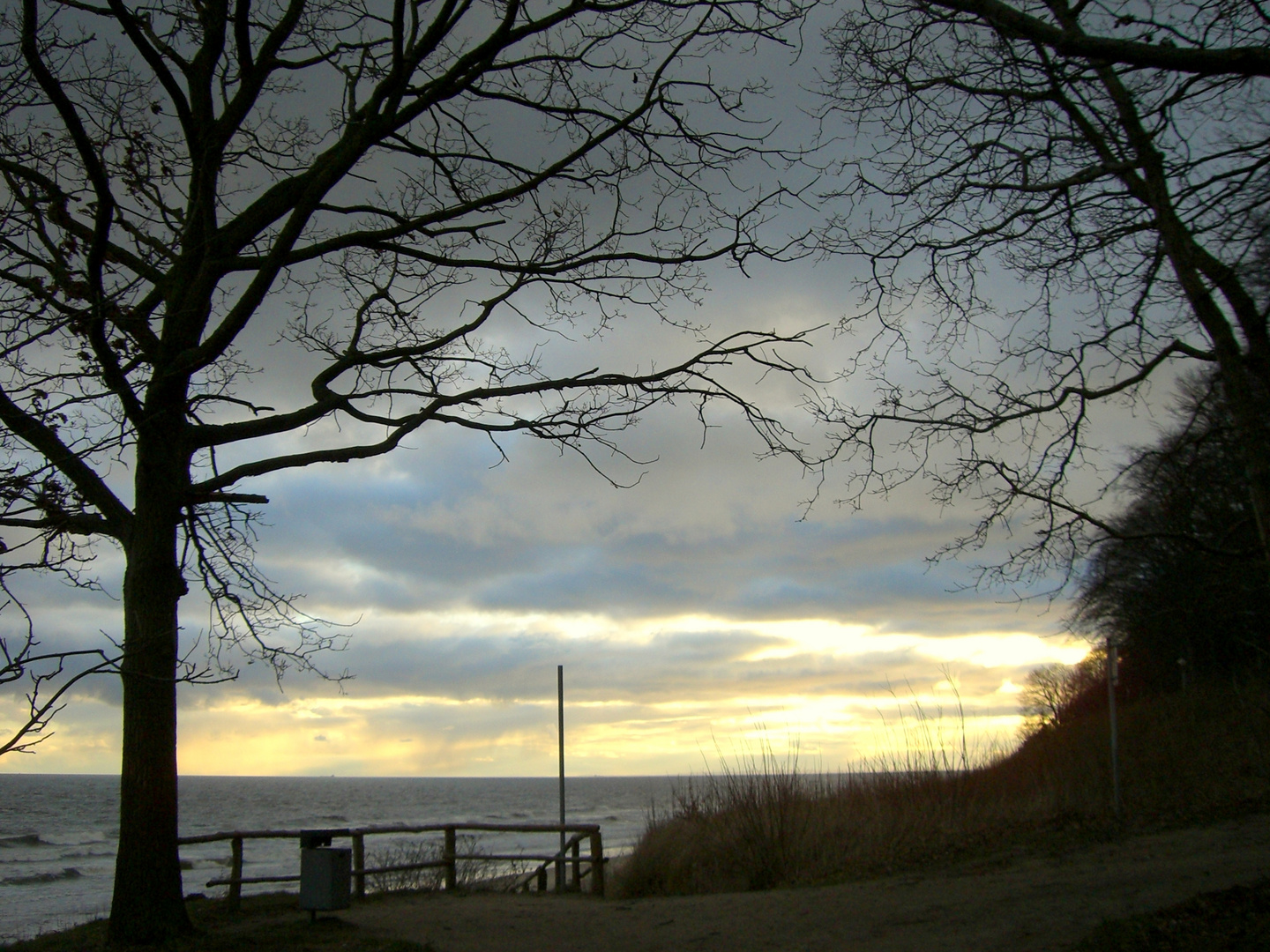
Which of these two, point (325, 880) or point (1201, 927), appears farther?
point (325, 880)

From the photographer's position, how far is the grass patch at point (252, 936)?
7910mm

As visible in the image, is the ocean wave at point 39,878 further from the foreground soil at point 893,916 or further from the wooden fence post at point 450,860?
the foreground soil at point 893,916

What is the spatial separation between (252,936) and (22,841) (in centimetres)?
4952

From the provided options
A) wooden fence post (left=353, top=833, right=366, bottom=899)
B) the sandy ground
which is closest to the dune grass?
the sandy ground

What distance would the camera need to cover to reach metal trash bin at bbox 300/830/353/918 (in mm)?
9430

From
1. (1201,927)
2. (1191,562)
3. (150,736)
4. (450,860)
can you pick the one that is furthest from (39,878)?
(1201,927)

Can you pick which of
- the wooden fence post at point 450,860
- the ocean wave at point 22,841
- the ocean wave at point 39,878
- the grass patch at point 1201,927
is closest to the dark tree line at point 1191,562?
the grass patch at point 1201,927

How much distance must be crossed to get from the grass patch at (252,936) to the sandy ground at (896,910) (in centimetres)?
44

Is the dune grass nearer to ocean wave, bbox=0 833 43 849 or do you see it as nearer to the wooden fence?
the wooden fence

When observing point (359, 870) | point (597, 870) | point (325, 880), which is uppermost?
point (325, 880)

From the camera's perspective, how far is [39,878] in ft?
112

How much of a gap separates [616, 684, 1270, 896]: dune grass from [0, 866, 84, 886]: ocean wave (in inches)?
1120

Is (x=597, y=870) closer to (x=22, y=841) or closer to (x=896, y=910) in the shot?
(x=896, y=910)

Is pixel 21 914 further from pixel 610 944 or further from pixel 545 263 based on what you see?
pixel 545 263
